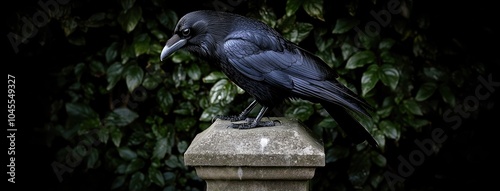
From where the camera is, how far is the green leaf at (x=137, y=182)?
3.46m

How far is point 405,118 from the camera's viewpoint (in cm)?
330

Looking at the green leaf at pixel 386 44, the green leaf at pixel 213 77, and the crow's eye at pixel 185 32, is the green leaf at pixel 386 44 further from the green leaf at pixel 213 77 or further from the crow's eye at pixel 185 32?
the crow's eye at pixel 185 32

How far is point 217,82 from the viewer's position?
Result: 3.20m

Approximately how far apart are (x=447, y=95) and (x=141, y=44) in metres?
1.70

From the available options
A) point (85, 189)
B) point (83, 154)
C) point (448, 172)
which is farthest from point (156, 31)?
→ point (448, 172)

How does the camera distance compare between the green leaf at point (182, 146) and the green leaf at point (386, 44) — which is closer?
the green leaf at point (386, 44)

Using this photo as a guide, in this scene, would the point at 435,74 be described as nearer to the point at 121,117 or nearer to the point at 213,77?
the point at 213,77

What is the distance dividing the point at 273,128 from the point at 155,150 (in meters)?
1.56

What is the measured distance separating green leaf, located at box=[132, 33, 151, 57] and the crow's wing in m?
1.32

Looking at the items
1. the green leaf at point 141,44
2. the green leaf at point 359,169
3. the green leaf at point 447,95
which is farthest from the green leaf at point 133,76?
the green leaf at point 447,95

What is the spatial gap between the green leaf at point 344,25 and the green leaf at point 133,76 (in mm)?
1088

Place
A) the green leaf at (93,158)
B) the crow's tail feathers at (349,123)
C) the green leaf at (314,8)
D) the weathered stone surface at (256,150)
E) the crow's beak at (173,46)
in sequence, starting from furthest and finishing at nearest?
the green leaf at (93,158) → the green leaf at (314,8) → the crow's tail feathers at (349,123) → the crow's beak at (173,46) → the weathered stone surface at (256,150)

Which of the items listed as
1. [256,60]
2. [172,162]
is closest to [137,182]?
[172,162]

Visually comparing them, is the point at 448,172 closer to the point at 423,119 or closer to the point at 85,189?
the point at 423,119
